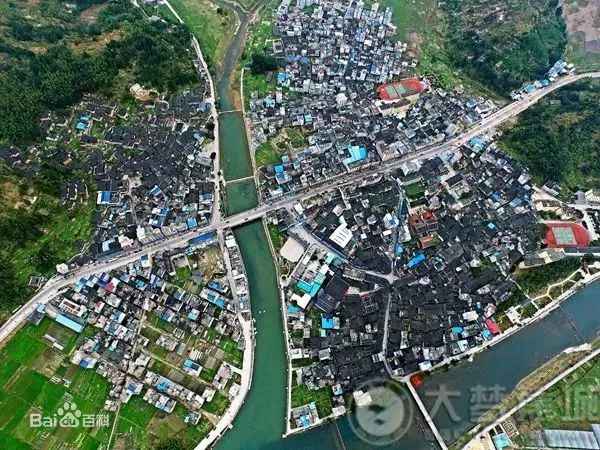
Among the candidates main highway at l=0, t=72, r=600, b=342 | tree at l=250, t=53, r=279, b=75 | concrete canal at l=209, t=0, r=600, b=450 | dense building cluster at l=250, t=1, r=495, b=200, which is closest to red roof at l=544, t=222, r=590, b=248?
concrete canal at l=209, t=0, r=600, b=450

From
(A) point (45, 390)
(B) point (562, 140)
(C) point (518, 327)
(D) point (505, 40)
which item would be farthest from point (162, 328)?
(D) point (505, 40)

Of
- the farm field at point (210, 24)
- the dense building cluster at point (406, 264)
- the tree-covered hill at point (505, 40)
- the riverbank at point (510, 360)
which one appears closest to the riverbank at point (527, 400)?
the riverbank at point (510, 360)

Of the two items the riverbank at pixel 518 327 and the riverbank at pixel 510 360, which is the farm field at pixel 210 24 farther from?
the riverbank at pixel 510 360

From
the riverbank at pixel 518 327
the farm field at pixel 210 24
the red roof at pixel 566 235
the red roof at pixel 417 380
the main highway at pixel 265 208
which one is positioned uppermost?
the farm field at pixel 210 24

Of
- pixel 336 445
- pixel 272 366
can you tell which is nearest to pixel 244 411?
pixel 272 366

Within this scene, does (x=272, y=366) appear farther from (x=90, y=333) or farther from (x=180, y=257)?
(x=90, y=333)
